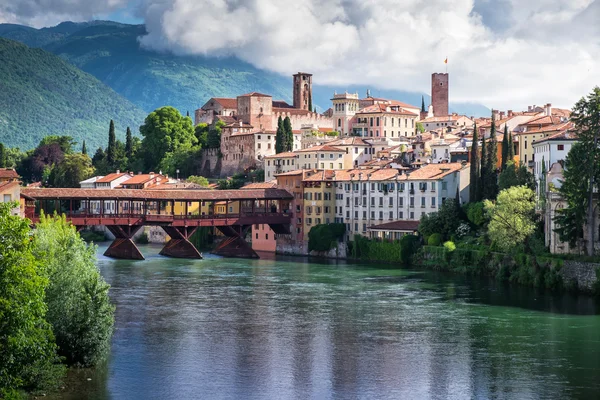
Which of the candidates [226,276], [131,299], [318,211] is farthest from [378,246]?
[131,299]

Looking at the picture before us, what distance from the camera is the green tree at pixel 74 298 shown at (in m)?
33.2

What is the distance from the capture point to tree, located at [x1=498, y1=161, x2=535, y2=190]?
69812 mm

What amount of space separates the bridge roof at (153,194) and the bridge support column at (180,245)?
254cm

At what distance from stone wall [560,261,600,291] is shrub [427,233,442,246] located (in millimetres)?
16711

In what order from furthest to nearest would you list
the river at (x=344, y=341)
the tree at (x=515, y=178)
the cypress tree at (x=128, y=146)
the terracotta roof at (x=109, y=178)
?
the cypress tree at (x=128, y=146), the terracotta roof at (x=109, y=178), the tree at (x=515, y=178), the river at (x=344, y=341)

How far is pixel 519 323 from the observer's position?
4522 cm

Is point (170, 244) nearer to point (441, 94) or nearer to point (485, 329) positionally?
point (485, 329)

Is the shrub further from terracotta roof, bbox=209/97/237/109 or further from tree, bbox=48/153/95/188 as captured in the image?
terracotta roof, bbox=209/97/237/109

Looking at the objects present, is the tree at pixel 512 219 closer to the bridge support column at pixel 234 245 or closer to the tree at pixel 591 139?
the tree at pixel 591 139

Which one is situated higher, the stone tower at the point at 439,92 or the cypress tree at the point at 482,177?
the stone tower at the point at 439,92

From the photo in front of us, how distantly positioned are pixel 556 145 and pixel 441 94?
93776mm

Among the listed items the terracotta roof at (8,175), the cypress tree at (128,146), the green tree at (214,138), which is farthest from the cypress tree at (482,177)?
the cypress tree at (128,146)

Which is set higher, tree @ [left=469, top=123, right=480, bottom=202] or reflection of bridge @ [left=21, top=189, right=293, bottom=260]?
tree @ [left=469, top=123, right=480, bottom=202]

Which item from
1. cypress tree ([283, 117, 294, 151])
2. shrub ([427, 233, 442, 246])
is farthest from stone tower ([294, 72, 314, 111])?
shrub ([427, 233, 442, 246])
